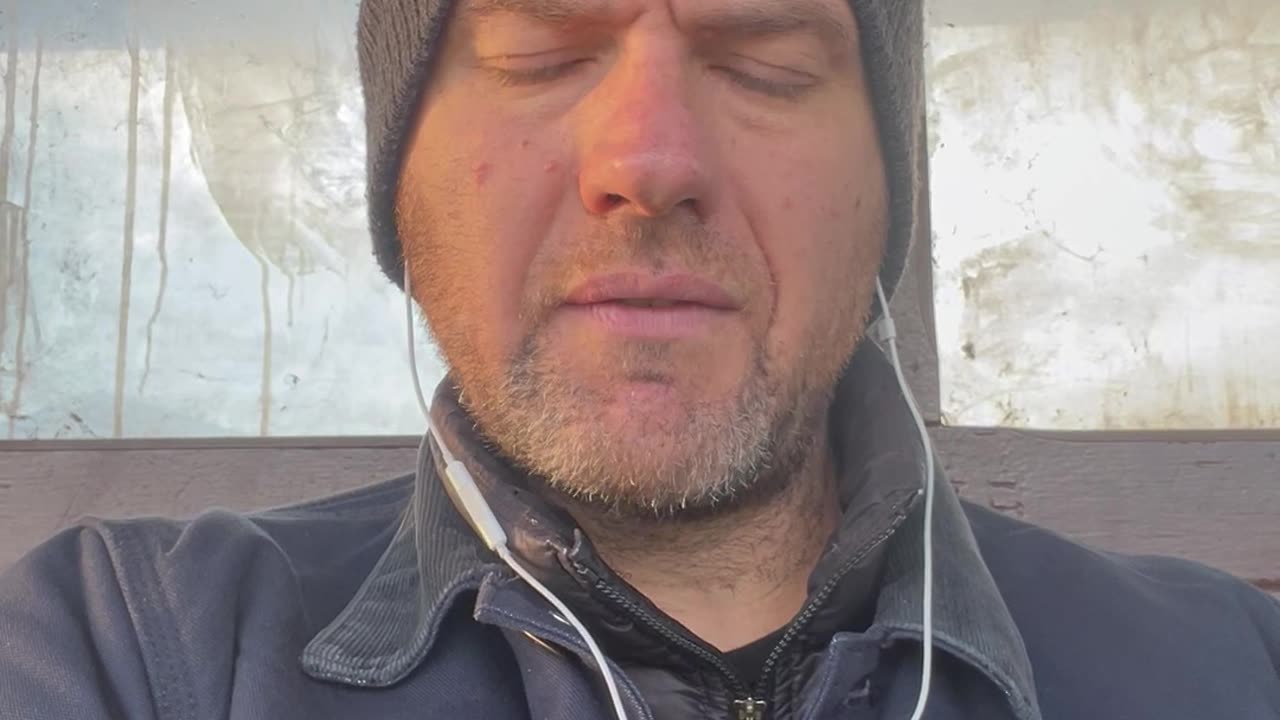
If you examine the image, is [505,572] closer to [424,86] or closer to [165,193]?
[424,86]

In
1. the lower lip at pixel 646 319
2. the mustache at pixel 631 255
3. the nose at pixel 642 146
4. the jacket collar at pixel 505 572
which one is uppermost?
the nose at pixel 642 146

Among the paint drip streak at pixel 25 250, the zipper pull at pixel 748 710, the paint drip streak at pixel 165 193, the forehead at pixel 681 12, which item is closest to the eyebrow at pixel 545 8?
the forehead at pixel 681 12

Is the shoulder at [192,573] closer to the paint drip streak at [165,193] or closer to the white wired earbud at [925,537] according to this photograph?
the white wired earbud at [925,537]

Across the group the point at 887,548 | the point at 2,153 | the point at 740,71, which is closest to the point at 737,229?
the point at 740,71

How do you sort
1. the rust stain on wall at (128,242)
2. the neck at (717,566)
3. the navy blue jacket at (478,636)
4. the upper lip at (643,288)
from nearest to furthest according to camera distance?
the navy blue jacket at (478,636) → the upper lip at (643,288) → the neck at (717,566) → the rust stain on wall at (128,242)

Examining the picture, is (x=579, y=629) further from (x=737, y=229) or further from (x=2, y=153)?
(x=2, y=153)

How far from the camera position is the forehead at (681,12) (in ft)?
2.74

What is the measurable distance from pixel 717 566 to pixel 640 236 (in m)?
0.33

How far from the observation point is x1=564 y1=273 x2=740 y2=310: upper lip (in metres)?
0.80

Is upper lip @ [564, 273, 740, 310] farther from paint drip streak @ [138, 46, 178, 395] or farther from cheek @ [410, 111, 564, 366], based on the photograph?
paint drip streak @ [138, 46, 178, 395]

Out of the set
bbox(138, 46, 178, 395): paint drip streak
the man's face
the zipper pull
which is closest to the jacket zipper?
the zipper pull

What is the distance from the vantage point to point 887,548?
89 centimetres

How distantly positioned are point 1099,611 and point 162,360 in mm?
1310

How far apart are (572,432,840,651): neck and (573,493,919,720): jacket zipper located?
112mm
